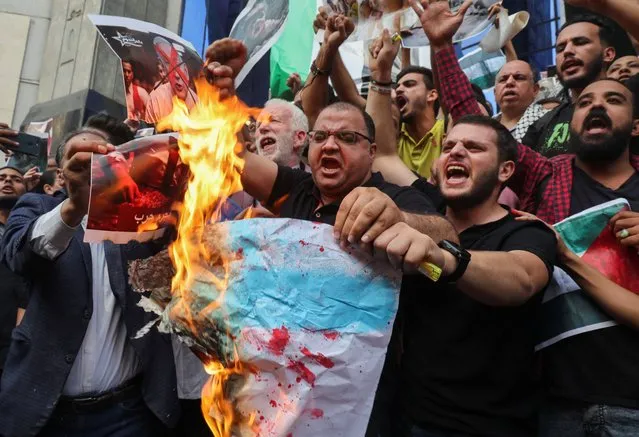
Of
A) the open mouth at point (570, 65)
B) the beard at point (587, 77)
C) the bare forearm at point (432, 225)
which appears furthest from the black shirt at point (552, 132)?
the bare forearm at point (432, 225)

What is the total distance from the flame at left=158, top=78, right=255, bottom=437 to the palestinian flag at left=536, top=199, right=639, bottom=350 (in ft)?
4.07

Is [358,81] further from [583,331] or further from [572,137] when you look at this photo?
[583,331]

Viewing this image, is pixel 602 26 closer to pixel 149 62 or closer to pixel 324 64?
pixel 324 64

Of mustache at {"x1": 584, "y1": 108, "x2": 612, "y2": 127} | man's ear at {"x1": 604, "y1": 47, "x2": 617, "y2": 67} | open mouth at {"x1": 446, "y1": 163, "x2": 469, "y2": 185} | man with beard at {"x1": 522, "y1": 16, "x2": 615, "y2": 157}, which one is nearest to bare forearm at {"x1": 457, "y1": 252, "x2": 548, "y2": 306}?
open mouth at {"x1": 446, "y1": 163, "x2": 469, "y2": 185}

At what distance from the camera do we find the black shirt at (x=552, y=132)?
348 centimetres

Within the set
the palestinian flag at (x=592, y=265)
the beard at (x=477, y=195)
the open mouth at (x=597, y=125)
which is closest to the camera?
the palestinian flag at (x=592, y=265)

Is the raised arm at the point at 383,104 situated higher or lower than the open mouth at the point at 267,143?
higher

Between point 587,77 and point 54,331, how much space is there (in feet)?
10.9

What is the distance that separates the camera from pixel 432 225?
2.06 m

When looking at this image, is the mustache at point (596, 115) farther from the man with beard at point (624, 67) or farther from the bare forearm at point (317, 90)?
the bare forearm at point (317, 90)

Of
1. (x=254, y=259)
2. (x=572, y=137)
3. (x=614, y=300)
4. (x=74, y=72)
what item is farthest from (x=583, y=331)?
(x=74, y=72)

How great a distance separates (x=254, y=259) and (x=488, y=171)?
1.23m

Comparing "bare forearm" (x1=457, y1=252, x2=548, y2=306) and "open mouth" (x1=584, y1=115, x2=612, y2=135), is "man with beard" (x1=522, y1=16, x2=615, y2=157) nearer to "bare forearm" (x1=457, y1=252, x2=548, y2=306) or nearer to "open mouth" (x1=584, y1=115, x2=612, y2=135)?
"open mouth" (x1=584, y1=115, x2=612, y2=135)

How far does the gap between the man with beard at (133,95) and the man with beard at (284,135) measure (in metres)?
1.14
